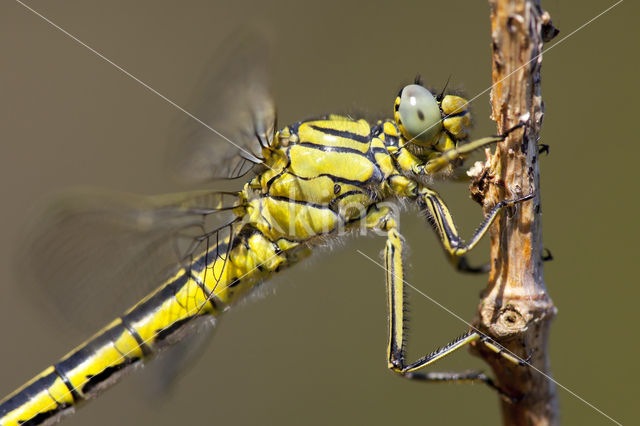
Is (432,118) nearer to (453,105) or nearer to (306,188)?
(453,105)

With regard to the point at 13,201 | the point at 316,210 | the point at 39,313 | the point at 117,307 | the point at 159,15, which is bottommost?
the point at 316,210

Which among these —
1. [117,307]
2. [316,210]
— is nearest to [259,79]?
[316,210]

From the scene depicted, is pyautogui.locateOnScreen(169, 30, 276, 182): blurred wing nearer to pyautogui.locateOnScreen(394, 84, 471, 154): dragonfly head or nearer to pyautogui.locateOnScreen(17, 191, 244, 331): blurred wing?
pyautogui.locateOnScreen(17, 191, 244, 331): blurred wing

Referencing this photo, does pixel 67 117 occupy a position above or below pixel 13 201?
above

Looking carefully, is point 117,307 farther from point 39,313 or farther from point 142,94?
point 142,94

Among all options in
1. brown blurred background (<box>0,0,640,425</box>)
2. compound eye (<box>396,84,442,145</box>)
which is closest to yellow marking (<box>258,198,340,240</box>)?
compound eye (<box>396,84,442,145</box>)

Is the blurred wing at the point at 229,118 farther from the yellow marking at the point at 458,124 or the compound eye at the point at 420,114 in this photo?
the yellow marking at the point at 458,124
